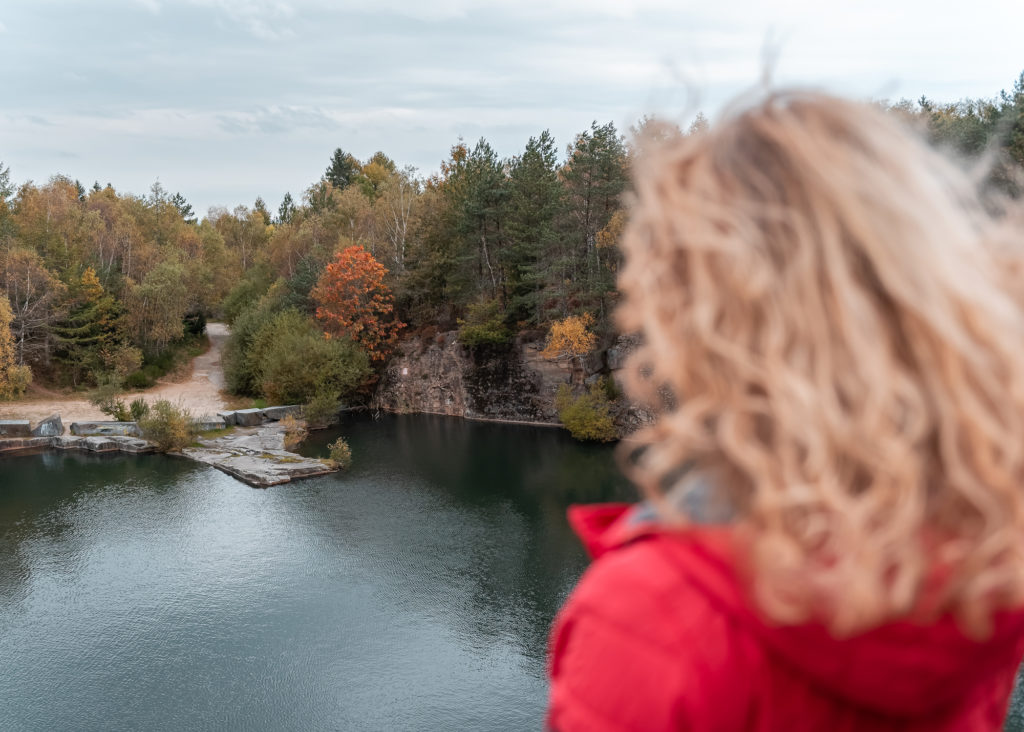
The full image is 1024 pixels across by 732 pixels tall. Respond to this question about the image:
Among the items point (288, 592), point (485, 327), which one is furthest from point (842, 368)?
point (485, 327)

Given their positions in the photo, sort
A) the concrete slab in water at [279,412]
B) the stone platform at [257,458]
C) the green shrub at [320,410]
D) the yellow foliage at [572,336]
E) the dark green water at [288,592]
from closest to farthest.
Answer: the dark green water at [288,592] < the stone platform at [257,458] < the yellow foliage at [572,336] < the green shrub at [320,410] < the concrete slab in water at [279,412]

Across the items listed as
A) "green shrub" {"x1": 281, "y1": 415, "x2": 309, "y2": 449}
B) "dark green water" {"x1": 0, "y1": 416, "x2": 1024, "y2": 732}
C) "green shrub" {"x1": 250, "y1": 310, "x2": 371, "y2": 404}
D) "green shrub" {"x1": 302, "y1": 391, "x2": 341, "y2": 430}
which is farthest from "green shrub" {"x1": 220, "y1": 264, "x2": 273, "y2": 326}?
"dark green water" {"x1": 0, "y1": 416, "x2": 1024, "y2": 732}

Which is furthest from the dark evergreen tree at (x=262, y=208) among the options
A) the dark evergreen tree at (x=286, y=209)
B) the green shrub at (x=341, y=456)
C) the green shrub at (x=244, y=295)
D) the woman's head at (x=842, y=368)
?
the woman's head at (x=842, y=368)

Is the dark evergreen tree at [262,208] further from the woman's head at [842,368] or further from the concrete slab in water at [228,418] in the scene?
the woman's head at [842,368]

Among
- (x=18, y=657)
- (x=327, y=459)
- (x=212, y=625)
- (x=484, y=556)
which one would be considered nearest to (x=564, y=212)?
(x=327, y=459)

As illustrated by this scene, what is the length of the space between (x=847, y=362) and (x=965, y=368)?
10 centimetres

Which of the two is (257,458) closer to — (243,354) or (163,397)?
(243,354)

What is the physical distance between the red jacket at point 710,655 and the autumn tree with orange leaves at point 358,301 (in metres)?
28.2

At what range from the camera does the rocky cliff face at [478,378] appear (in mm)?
25859

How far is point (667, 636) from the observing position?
2.35 ft

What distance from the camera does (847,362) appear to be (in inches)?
28.4

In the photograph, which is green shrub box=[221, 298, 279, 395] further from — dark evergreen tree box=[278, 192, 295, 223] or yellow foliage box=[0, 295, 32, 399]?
dark evergreen tree box=[278, 192, 295, 223]

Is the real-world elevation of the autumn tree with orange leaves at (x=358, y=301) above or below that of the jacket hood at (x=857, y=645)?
above

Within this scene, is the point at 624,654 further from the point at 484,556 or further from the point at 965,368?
the point at 484,556
